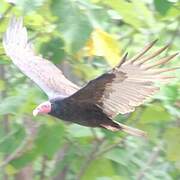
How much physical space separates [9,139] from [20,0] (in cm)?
51

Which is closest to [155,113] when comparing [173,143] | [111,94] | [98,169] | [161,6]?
[173,143]

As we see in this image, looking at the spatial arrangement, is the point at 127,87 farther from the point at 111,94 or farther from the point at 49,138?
the point at 49,138

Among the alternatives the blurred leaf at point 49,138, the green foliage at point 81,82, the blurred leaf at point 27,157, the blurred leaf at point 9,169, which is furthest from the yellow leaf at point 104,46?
the blurred leaf at point 9,169

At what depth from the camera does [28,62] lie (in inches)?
85.2

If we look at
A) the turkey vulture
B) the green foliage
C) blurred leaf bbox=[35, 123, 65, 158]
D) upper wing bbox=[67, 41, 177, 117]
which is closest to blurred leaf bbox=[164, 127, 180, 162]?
the green foliage

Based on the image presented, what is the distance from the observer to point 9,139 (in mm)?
2229

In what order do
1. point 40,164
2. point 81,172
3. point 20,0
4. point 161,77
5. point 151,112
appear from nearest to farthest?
point 161,77
point 20,0
point 151,112
point 81,172
point 40,164

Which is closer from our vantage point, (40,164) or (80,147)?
(80,147)

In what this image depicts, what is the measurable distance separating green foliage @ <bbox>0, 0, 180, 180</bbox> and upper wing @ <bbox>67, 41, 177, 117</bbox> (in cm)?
27

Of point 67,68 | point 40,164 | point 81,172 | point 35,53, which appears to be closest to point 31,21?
point 35,53

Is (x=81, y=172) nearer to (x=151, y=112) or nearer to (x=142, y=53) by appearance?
(x=151, y=112)

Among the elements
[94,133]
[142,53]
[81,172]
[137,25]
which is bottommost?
[81,172]

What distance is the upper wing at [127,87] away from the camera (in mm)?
1632

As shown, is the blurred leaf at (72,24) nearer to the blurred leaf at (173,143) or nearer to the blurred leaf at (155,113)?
the blurred leaf at (155,113)
